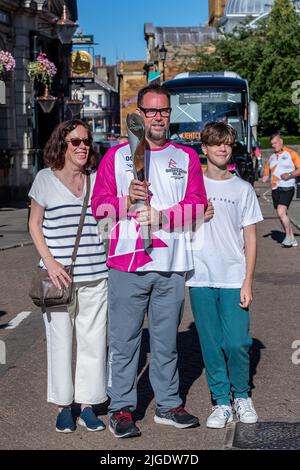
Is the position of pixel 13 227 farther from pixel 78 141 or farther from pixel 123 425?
pixel 123 425

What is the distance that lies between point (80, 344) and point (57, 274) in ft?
1.68

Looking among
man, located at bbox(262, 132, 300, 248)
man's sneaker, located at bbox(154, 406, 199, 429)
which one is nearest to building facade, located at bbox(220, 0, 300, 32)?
man, located at bbox(262, 132, 300, 248)

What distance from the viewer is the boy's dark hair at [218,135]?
544cm

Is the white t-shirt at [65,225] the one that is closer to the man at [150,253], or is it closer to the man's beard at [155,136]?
the man at [150,253]

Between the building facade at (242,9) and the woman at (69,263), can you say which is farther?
the building facade at (242,9)

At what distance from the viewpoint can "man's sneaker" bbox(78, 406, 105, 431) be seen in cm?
533

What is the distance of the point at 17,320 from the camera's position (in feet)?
30.1

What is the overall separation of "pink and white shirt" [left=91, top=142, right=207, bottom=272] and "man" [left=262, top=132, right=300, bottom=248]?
9908mm

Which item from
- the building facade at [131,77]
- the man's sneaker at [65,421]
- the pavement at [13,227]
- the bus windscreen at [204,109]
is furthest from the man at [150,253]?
the building facade at [131,77]

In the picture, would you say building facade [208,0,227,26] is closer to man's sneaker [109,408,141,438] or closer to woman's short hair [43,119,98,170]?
woman's short hair [43,119,98,170]

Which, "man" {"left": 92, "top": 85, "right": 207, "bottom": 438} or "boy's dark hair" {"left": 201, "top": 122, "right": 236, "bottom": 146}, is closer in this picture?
"man" {"left": 92, "top": 85, "right": 207, "bottom": 438}

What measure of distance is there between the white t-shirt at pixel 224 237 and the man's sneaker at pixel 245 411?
0.75 meters

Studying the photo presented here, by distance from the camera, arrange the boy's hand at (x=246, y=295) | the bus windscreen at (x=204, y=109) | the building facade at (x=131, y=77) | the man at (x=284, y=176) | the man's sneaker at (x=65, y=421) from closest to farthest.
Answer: the man's sneaker at (x=65, y=421), the boy's hand at (x=246, y=295), the man at (x=284, y=176), the bus windscreen at (x=204, y=109), the building facade at (x=131, y=77)

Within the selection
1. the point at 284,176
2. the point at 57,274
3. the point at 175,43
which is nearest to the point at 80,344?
the point at 57,274
